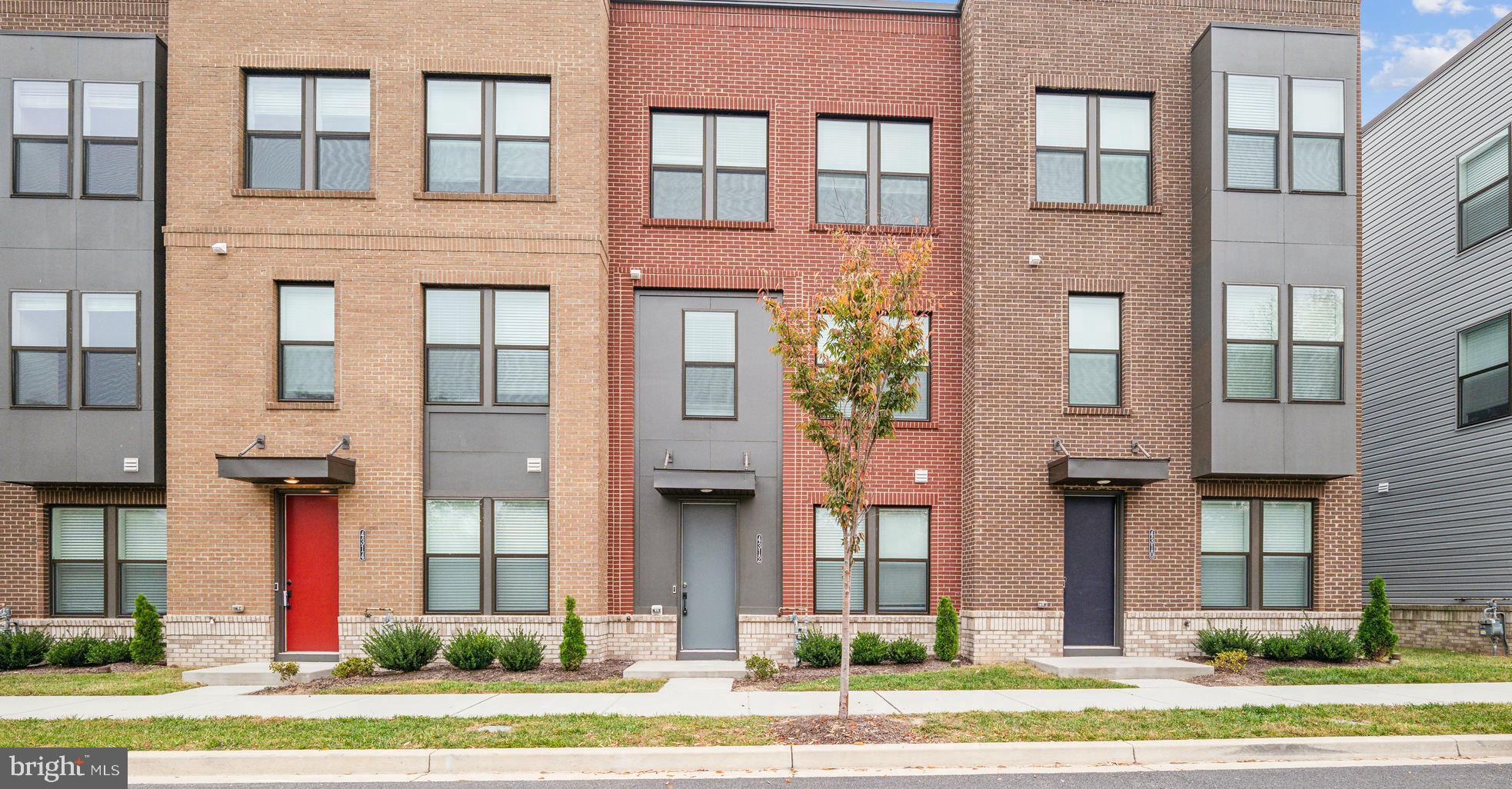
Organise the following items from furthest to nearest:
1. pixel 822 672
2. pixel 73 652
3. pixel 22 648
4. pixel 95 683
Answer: pixel 73 652
pixel 22 648
pixel 822 672
pixel 95 683

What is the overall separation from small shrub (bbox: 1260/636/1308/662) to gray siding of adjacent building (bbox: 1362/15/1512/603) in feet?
16.8

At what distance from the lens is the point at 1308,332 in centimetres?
1479

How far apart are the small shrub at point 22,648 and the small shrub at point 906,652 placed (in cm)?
1229

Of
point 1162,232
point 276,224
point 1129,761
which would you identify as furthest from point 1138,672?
point 276,224

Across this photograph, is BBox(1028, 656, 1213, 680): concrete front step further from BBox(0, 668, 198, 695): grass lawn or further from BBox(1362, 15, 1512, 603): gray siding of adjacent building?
BBox(0, 668, 198, 695): grass lawn

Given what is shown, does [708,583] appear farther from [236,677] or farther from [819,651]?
[236,677]

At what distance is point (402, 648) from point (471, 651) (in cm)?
92

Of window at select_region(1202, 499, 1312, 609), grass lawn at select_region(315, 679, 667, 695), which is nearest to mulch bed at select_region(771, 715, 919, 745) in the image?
grass lawn at select_region(315, 679, 667, 695)

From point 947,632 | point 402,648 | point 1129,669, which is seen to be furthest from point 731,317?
point 1129,669

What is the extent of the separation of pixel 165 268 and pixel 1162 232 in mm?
15069

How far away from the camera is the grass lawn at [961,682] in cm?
1173

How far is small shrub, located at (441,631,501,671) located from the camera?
13.6 meters

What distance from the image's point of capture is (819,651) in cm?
1431

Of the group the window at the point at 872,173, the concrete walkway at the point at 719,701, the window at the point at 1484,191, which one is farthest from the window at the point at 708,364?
the window at the point at 1484,191
